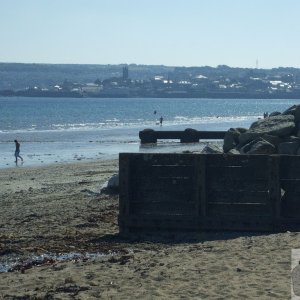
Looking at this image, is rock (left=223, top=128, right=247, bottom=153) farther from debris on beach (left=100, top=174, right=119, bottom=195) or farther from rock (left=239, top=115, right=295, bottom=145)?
debris on beach (left=100, top=174, right=119, bottom=195)

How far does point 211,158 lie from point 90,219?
278 cm

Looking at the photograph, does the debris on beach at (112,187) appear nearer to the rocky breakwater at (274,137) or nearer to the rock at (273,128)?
the rocky breakwater at (274,137)

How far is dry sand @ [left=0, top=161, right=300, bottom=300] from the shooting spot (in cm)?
963

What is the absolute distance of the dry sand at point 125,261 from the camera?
9.63m

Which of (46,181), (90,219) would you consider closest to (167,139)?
(46,181)

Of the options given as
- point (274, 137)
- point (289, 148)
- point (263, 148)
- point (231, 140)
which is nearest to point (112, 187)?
point (263, 148)

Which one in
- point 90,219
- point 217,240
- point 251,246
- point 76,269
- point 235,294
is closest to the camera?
point 235,294

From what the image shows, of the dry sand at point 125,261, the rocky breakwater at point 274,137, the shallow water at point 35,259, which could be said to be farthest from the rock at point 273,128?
the shallow water at point 35,259

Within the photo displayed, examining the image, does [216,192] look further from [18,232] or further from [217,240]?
[18,232]

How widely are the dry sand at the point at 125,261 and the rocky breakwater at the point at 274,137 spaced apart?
13.1 feet

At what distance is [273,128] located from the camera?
21.5 m

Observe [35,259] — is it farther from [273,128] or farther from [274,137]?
[273,128]

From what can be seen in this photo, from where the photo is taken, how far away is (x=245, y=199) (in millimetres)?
14336

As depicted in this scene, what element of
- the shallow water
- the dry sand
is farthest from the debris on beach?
the shallow water
